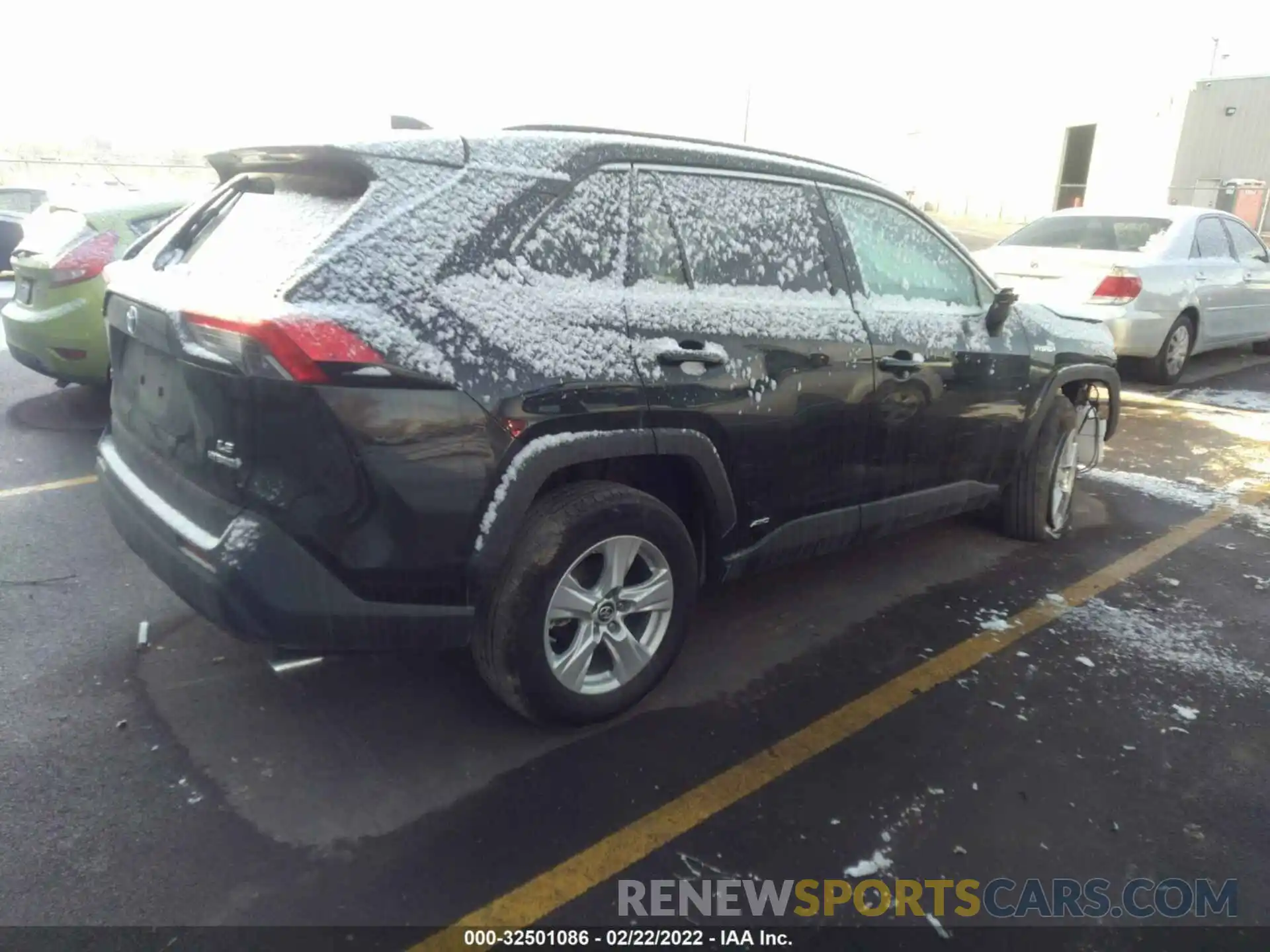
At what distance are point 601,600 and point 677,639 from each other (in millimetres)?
390

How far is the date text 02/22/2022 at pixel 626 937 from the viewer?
A: 2.15 m

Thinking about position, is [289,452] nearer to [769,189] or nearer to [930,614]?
[769,189]

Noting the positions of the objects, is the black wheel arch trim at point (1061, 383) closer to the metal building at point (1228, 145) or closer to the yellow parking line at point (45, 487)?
the yellow parking line at point (45, 487)

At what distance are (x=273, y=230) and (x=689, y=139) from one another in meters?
1.44

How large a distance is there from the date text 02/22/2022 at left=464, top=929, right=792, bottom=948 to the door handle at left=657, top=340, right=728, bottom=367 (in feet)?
5.22

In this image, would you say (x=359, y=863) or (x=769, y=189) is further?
(x=769, y=189)

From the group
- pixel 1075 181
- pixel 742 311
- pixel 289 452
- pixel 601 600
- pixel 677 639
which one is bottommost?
pixel 677 639

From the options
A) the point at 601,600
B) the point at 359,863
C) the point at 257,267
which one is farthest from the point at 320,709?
the point at 257,267

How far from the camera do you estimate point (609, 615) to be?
9.46 feet

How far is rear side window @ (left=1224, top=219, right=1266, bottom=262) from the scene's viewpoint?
9.41 m

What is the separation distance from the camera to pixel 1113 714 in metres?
3.16

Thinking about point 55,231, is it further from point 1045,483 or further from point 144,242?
point 1045,483

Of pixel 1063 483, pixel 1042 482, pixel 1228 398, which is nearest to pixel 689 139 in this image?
pixel 1042 482

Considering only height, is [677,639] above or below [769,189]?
below
